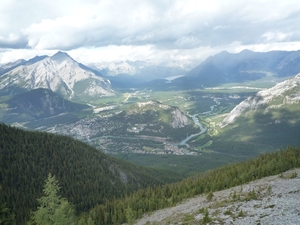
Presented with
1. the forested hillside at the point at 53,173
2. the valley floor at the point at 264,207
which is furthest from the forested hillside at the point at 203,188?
the forested hillside at the point at 53,173

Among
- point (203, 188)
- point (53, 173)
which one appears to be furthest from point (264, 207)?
point (53, 173)

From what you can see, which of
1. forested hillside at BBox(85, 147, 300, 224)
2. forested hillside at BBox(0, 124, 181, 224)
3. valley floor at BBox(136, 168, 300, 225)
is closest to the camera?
valley floor at BBox(136, 168, 300, 225)

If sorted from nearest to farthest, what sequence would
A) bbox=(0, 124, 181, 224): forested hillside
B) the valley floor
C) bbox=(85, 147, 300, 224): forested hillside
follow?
the valley floor < bbox=(85, 147, 300, 224): forested hillside < bbox=(0, 124, 181, 224): forested hillside

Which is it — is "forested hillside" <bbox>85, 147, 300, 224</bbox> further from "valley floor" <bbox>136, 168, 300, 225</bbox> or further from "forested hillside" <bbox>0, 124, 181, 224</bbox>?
"forested hillside" <bbox>0, 124, 181, 224</bbox>

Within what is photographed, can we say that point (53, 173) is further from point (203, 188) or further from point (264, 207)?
point (264, 207)

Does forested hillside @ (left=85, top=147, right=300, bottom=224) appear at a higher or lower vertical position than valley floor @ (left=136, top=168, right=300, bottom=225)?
lower

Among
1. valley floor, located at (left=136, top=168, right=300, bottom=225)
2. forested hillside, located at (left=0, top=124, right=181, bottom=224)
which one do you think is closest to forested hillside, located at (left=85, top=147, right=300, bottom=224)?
valley floor, located at (left=136, top=168, right=300, bottom=225)

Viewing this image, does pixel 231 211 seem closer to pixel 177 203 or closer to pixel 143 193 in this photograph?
pixel 177 203

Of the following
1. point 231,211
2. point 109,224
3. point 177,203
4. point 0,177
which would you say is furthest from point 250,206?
point 0,177
